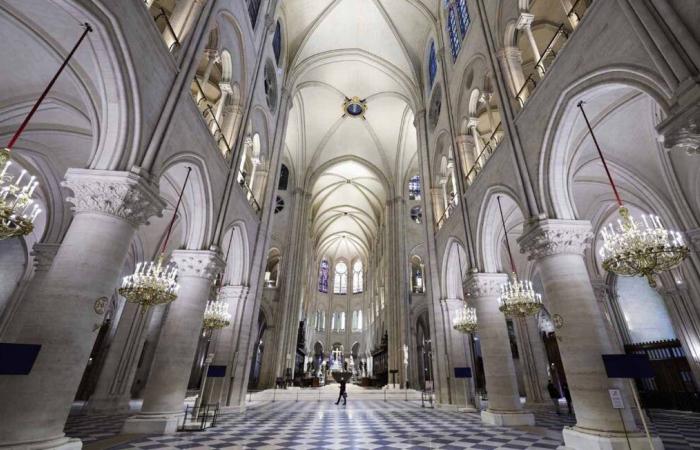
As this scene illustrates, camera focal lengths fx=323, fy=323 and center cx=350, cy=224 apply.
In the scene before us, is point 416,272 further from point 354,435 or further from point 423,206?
point 354,435

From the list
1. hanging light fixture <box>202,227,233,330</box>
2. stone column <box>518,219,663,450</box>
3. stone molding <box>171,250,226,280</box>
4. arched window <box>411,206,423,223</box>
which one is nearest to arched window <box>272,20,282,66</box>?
stone molding <box>171,250,226,280</box>

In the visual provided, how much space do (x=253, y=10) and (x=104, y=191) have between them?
10371 millimetres

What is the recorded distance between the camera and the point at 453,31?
1419cm

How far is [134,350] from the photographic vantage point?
12289 millimetres

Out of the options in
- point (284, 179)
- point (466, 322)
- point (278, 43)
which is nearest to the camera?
point (466, 322)

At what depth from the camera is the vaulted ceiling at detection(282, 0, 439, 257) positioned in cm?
1769

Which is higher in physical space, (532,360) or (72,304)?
(532,360)

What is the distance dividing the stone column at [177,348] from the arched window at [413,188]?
20898 millimetres

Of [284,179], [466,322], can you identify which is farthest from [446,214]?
[284,179]

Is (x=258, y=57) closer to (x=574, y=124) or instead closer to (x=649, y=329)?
(x=574, y=124)

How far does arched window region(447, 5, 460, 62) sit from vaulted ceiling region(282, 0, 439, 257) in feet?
4.88

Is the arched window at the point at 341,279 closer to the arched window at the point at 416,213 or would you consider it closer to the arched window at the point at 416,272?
the arched window at the point at 416,272

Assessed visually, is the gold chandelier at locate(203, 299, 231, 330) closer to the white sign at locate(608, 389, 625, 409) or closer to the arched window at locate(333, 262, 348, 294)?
the white sign at locate(608, 389, 625, 409)

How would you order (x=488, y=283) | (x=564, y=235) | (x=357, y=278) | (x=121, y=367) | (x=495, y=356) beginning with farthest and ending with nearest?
1. (x=357, y=278)
2. (x=121, y=367)
3. (x=488, y=283)
4. (x=495, y=356)
5. (x=564, y=235)
